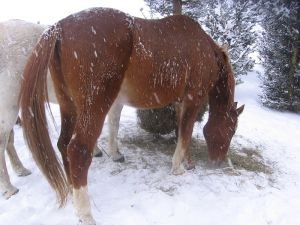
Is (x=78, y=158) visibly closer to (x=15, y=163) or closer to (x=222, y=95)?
(x=15, y=163)

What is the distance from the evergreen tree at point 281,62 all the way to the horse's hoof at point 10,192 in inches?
268

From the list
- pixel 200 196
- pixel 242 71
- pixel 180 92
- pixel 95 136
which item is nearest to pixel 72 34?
pixel 95 136

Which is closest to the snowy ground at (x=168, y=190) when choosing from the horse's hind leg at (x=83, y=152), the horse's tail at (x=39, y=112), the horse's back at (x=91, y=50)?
the horse's hind leg at (x=83, y=152)

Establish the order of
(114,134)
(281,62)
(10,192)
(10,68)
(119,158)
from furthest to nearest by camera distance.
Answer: (281,62) → (114,134) → (119,158) → (10,192) → (10,68)

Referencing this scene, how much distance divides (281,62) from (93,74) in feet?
23.5

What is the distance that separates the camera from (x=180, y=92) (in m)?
4.01

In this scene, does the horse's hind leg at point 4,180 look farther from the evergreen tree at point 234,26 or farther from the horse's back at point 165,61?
the evergreen tree at point 234,26

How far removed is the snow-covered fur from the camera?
138 inches

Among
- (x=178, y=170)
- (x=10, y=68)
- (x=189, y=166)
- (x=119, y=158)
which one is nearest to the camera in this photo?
(x=10, y=68)

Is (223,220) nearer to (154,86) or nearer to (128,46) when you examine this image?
(154,86)

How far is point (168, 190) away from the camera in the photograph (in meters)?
3.87

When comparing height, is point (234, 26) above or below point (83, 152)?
above

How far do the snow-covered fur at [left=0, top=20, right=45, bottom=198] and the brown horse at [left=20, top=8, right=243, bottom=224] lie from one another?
513 millimetres

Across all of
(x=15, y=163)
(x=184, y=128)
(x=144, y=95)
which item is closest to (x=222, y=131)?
(x=184, y=128)
